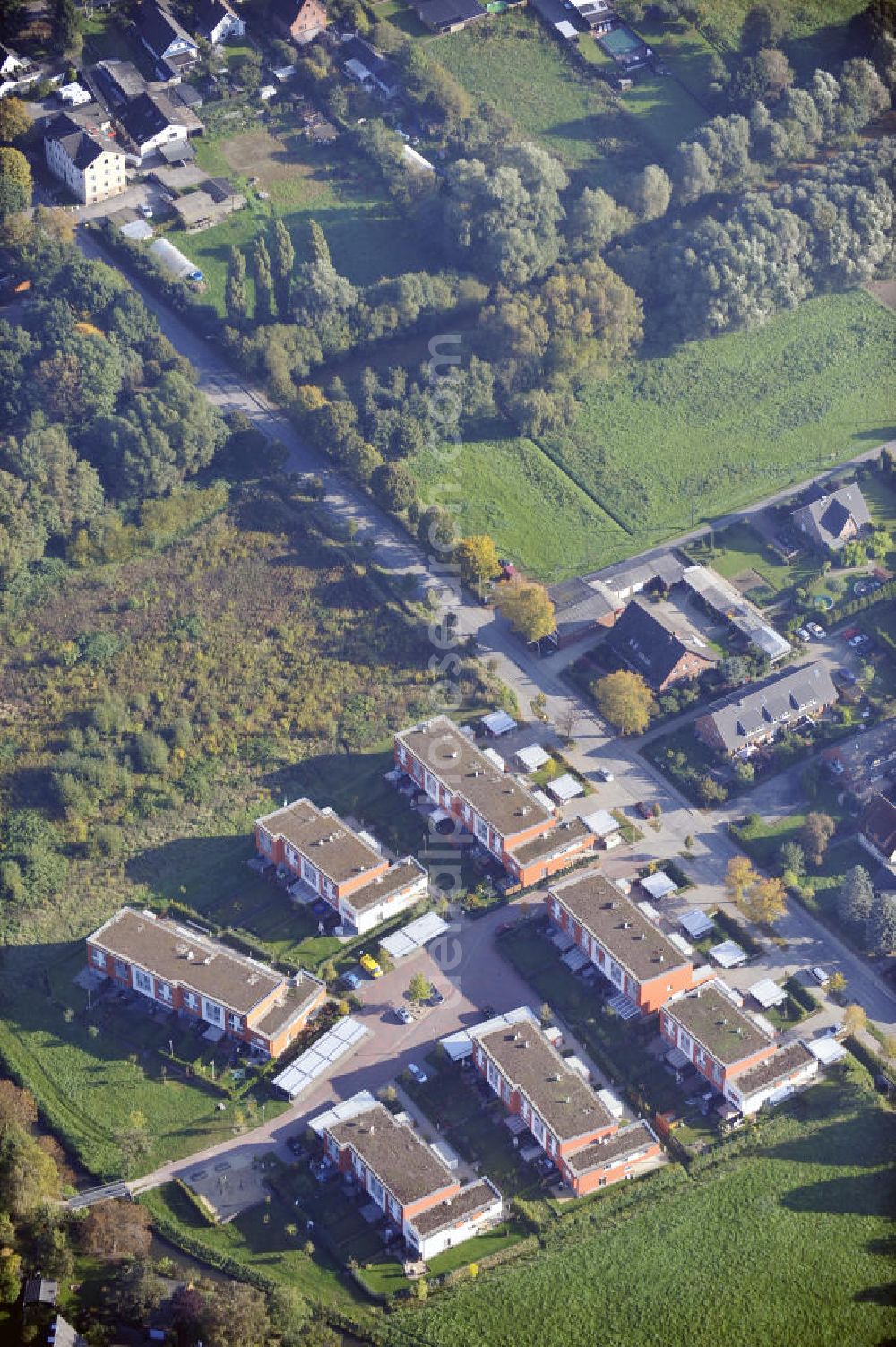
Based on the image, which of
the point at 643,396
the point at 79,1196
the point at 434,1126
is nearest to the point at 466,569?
the point at 643,396

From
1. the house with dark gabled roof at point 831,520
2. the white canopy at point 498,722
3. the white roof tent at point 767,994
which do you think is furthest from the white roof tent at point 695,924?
the house with dark gabled roof at point 831,520

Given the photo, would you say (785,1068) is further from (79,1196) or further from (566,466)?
(566,466)

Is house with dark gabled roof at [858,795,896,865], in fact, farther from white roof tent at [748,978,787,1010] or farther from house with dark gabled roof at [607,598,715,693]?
house with dark gabled roof at [607,598,715,693]

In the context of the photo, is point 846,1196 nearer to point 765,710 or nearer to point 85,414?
point 765,710

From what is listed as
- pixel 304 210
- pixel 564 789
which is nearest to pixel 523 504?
pixel 564 789

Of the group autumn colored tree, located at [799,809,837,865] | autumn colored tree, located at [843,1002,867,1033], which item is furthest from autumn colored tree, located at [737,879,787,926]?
autumn colored tree, located at [843,1002,867,1033]

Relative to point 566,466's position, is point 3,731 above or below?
below
